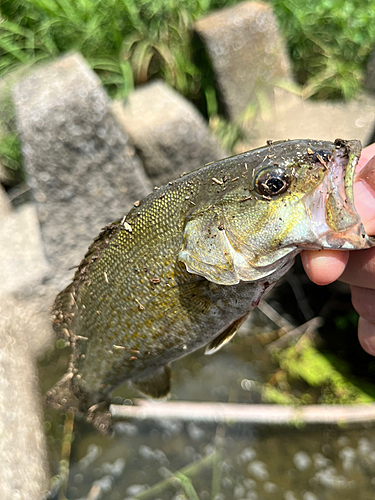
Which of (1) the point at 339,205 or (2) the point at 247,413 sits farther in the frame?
(2) the point at 247,413

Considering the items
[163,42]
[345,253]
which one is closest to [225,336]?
[345,253]

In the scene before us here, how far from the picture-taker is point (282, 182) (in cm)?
99

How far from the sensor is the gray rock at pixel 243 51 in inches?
108

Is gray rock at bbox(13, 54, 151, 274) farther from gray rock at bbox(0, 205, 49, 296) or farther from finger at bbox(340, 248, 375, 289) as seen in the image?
finger at bbox(340, 248, 375, 289)

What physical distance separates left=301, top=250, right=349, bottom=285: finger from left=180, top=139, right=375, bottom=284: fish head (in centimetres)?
6

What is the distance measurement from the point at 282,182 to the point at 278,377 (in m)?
1.94

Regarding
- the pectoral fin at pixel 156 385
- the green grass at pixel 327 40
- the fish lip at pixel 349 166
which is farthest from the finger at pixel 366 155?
the green grass at pixel 327 40

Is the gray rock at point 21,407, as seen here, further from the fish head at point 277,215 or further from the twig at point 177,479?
the fish head at point 277,215

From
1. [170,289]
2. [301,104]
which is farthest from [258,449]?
[301,104]

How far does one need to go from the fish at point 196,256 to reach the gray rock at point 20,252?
108 centimetres

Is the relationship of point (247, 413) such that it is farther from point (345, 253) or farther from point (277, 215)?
point (277, 215)

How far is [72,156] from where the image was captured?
2.16 metres

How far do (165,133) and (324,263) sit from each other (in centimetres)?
155

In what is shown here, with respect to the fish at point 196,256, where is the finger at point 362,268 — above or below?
below
